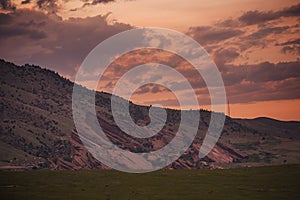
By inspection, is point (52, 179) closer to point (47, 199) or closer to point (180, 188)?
point (47, 199)

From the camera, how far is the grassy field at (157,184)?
55494 mm

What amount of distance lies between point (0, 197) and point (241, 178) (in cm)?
3343

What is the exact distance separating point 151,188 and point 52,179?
56.1 ft

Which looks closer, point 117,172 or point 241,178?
point 241,178

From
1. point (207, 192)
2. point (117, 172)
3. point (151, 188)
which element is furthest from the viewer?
point (117, 172)

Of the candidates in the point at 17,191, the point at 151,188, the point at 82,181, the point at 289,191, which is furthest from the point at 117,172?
the point at 289,191

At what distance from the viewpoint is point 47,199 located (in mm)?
53750

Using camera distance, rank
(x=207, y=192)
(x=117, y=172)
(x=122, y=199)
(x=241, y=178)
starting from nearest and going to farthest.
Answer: (x=122, y=199), (x=207, y=192), (x=241, y=178), (x=117, y=172)

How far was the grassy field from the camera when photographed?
55494 millimetres

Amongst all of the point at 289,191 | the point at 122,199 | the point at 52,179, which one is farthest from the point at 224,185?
the point at 52,179

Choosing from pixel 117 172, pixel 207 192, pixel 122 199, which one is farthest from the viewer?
pixel 117 172

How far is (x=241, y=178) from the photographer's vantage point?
67.6 metres

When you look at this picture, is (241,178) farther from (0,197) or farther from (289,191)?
(0,197)

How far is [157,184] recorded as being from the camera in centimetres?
6438
